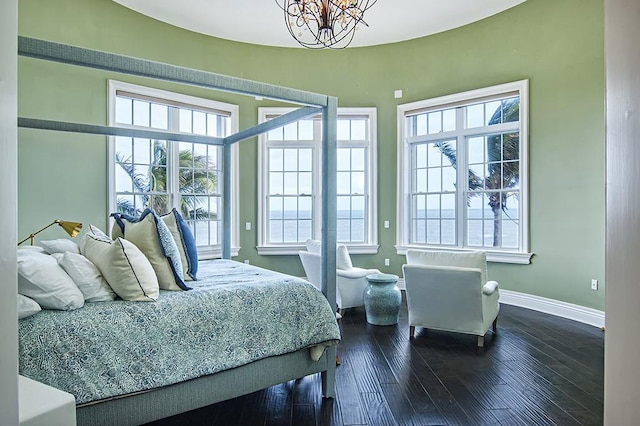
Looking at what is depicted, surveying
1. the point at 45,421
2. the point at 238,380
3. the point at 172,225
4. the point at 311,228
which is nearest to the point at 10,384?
the point at 45,421

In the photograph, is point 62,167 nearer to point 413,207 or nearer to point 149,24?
point 149,24

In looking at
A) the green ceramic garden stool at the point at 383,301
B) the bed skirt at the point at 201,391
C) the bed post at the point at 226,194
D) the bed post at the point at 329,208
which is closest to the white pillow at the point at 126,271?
the bed skirt at the point at 201,391

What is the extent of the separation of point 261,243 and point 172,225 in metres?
3.36

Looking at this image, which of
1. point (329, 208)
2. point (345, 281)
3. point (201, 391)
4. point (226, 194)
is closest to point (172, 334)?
point (201, 391)

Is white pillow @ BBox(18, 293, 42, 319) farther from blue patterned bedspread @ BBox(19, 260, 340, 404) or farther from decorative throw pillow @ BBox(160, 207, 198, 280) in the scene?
decorative throw pillow @ BBox(160, 207, 198, 280)

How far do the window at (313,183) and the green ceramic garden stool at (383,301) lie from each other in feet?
6.16

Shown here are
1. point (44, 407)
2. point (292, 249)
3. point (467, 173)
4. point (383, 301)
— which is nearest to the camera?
point (44, 407)

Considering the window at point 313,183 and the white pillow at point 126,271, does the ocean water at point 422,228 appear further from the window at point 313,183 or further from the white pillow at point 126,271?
the white pillow at point 126,271

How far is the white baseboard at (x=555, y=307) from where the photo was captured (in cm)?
457

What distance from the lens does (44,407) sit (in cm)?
129

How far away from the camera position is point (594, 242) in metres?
4.65

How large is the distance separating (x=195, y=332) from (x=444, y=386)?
70.8 inches

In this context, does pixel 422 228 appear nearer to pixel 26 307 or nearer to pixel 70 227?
pixel 70 227

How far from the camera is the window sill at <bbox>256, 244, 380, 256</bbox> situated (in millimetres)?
6312
